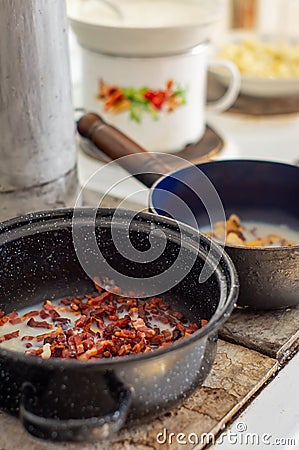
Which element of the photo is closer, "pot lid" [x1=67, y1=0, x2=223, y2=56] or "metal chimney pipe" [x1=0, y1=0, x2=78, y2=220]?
"metal chimney pipe" [x1=0, y1=0, x2=78, y2=220]

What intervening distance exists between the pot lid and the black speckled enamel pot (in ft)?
1.11

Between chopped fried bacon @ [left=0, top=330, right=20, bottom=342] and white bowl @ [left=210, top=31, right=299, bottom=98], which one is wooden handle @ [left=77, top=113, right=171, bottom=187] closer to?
chopped fried bacon @ [left=0, top=330, right=20, bottom=342]

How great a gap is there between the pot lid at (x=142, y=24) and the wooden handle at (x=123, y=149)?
12 cm

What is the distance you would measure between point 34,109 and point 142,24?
0.33 metres

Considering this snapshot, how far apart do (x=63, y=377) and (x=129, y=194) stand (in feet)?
1.57

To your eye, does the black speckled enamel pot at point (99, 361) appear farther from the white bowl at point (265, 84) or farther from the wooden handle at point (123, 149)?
the white bowl at point (265, 84)

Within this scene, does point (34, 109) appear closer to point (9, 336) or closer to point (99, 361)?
point (9, 336)

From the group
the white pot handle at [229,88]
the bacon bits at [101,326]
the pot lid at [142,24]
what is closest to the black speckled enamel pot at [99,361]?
the bacon bits at [101,326]

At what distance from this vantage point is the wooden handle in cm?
85

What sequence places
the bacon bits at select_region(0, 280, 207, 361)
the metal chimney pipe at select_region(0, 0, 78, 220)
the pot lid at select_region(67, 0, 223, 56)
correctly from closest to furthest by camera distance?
the bacon bits at select_region(0, 280, 207, 361) < the metal chimney pipe at select_region(0, 0, 78, 220) < the pot lid at select_region(67, 0, 223, 56)

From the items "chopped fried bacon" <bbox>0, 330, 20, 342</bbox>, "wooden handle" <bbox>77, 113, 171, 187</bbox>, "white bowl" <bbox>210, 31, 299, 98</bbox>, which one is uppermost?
"wooden handle" <bbox>77, 113, 171, 187</bbox>

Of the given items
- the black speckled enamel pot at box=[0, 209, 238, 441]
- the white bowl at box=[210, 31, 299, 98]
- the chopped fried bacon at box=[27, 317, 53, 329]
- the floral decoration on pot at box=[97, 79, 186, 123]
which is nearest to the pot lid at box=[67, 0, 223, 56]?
the floral decoration on pot at box=[97, 79, 186, 123]

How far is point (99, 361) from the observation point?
53 cm

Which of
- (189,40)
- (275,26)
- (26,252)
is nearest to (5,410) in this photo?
(26,252)
